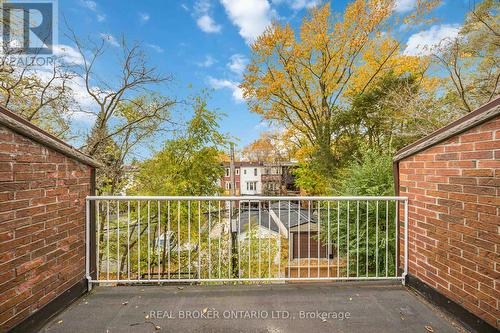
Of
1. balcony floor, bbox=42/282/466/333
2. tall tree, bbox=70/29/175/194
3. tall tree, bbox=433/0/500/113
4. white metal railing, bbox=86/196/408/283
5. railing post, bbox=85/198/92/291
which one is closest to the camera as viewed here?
balcony floor, bbox=42/282/466/333

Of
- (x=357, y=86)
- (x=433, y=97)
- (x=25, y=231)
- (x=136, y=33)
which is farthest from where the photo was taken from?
(x=357, y=86)

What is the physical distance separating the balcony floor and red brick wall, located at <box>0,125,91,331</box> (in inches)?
12.7

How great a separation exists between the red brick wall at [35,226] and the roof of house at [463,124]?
10.9 ft

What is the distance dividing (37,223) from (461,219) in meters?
3.39

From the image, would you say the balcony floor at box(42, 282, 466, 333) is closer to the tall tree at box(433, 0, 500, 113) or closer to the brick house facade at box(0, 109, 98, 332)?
the brick house facade at box(0, 109, 98, 332)

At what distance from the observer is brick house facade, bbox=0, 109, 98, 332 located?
154 centimetres

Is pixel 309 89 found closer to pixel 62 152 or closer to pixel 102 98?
pixel 102 98

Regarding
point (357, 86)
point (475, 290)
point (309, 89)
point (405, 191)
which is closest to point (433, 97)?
point (357, 86)

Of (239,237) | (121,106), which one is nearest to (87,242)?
(239,237)

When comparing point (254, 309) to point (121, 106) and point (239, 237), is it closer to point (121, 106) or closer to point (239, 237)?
point (239, 237)

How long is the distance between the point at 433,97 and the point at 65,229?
10617 mm

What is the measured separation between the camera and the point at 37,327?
1733mm

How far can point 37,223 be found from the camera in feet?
5.84

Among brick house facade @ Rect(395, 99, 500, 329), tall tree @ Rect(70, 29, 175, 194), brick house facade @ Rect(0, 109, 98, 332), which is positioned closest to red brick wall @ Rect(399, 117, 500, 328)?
brick house facade @ Rect(395, 99, 500, 329)
